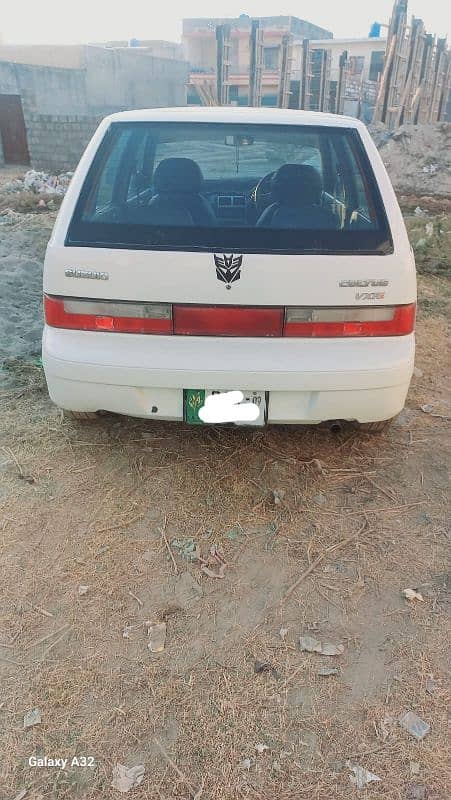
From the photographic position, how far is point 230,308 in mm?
2656

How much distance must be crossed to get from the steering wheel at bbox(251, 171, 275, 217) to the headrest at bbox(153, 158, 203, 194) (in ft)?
1.11

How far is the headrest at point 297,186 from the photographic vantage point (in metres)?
3.04

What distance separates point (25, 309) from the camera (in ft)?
18.1

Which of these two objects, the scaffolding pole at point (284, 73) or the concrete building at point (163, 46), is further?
the concrete building at point (163, 46)

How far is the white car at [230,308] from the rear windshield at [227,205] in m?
0.01

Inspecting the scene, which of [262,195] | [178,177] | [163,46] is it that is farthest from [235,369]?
[163,46]

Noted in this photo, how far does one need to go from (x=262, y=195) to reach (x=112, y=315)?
56.2 inches

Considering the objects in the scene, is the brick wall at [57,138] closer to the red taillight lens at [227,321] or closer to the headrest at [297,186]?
the headrest at [297,186]

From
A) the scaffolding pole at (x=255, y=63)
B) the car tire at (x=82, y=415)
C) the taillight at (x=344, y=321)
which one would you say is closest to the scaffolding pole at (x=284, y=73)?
the scaffolding pole at (x=255, y=63)

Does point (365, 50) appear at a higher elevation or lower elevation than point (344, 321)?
lower

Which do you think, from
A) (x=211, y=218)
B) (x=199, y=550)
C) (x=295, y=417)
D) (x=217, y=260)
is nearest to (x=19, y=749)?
(x=199, y=550)

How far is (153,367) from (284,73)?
20167 millimetres

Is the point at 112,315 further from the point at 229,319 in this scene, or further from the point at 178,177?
the point at 178,177

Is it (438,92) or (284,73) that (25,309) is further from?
(438,92)
